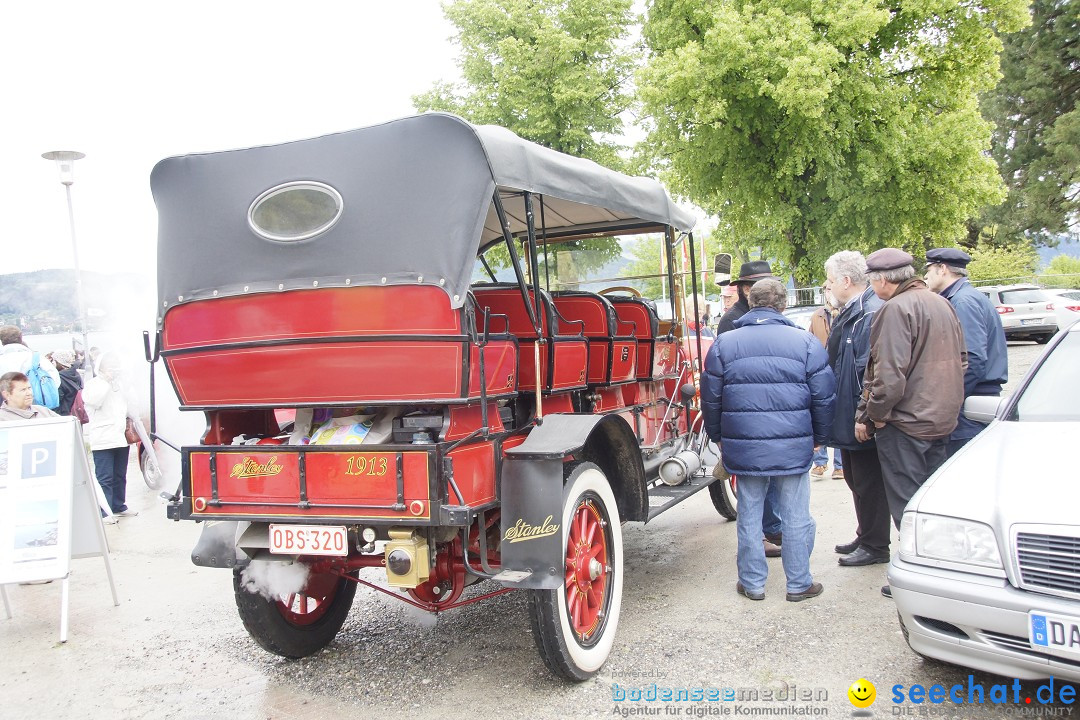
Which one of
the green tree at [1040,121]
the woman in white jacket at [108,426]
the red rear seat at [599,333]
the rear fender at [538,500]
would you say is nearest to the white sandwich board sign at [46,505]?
the woman in white jacket at [108,426]

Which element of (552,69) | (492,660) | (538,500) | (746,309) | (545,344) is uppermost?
(552,69)

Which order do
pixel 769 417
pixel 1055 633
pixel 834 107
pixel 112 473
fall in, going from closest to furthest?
pixel 1055 633
pixel 769 417
pixel 112 473
pixel 834 107

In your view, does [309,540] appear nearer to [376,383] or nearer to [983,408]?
[376,383]

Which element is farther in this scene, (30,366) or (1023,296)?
(1023,296)

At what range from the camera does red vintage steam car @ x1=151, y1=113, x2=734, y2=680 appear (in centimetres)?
344

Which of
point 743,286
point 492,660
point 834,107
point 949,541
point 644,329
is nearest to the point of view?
point 949,541

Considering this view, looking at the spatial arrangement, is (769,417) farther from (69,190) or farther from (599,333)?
(69,190)

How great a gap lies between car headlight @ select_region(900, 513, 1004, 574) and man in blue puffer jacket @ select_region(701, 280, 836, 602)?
1289 millimetres

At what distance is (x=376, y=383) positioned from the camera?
3422 mm

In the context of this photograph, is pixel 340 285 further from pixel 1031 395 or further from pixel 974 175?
pixel 974 175

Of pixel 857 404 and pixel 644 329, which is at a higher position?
pixel 644 329

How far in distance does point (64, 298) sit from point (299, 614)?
39.5 ft

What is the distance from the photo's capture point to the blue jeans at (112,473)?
824cm

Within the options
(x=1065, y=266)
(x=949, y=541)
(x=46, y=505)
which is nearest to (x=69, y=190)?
(x=46, y=505)
